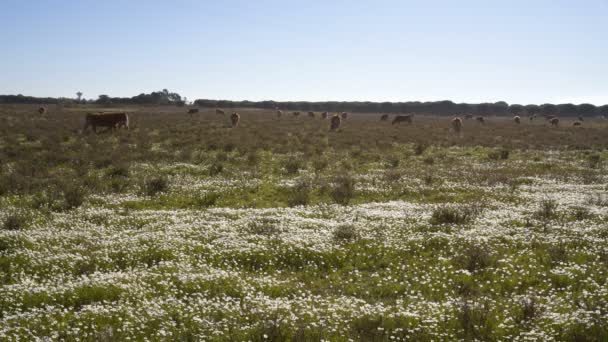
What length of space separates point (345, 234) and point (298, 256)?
1582 millimetres

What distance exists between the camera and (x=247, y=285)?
8023 millimetres

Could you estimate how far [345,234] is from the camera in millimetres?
10797

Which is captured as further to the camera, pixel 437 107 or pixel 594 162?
pixel 437 107

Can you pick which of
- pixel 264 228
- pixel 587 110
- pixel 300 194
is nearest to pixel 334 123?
pixel 300 194

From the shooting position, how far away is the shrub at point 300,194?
597 inches

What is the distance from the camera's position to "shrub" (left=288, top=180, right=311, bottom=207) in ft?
49.7

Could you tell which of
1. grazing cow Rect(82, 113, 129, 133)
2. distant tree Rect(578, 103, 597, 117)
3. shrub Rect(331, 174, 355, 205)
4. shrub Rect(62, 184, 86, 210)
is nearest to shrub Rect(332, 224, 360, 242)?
shrub Rect(331, 174, 355, 205)

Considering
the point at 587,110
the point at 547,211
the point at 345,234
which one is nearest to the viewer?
the point at 345,234

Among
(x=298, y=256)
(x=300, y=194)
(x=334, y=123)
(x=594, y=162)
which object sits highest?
(x=334, y=123)

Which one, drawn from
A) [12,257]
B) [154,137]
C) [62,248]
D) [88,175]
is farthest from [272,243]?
[154,137]

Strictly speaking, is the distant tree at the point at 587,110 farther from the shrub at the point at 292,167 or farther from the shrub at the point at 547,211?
the shrub at the point at 547,211

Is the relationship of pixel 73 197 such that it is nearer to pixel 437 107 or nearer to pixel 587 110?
pixel 437 107

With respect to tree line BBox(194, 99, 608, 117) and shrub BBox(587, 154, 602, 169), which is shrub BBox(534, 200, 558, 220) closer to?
shrub BBox(587, 154, 602, 169)

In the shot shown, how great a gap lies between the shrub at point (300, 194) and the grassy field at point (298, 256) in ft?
0.34
